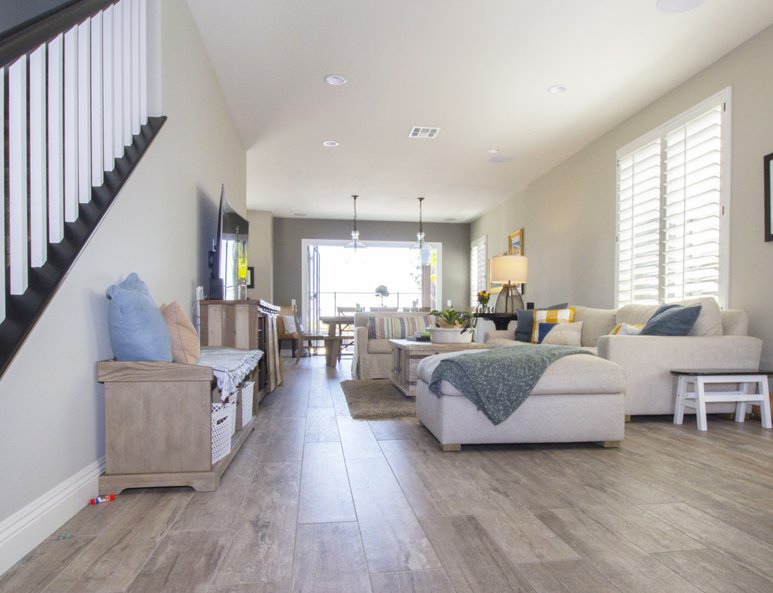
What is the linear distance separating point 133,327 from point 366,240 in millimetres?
8339

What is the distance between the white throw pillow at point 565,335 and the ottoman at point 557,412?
210 centimetres

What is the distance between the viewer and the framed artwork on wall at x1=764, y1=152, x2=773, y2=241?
3383mm

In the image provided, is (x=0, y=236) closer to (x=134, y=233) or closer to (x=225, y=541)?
(x=134, y=233)

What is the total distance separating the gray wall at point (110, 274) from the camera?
5.17 feet

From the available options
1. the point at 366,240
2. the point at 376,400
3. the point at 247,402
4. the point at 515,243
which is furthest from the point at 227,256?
the point at 366,240

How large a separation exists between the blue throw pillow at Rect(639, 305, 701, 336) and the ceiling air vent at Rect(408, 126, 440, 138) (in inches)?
113

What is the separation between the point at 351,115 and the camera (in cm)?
493

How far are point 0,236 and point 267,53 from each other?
2.70 meters

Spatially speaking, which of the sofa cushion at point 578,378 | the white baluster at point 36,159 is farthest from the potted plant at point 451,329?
the white baluster at point 36,159

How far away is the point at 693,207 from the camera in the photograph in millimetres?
4086

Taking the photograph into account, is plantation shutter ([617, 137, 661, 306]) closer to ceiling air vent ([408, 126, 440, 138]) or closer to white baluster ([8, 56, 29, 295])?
ceiling air vent ([408, 126, 440, 138])

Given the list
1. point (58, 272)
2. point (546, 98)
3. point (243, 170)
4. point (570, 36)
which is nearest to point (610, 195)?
point (546, 98)

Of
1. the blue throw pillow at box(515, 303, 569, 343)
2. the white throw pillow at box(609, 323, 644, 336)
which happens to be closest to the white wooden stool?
the white throw pillow at box(609, 323, 644, 336)

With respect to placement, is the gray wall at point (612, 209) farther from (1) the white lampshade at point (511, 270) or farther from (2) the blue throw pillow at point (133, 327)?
(2) the blue throw pillow at point (133, 327)
